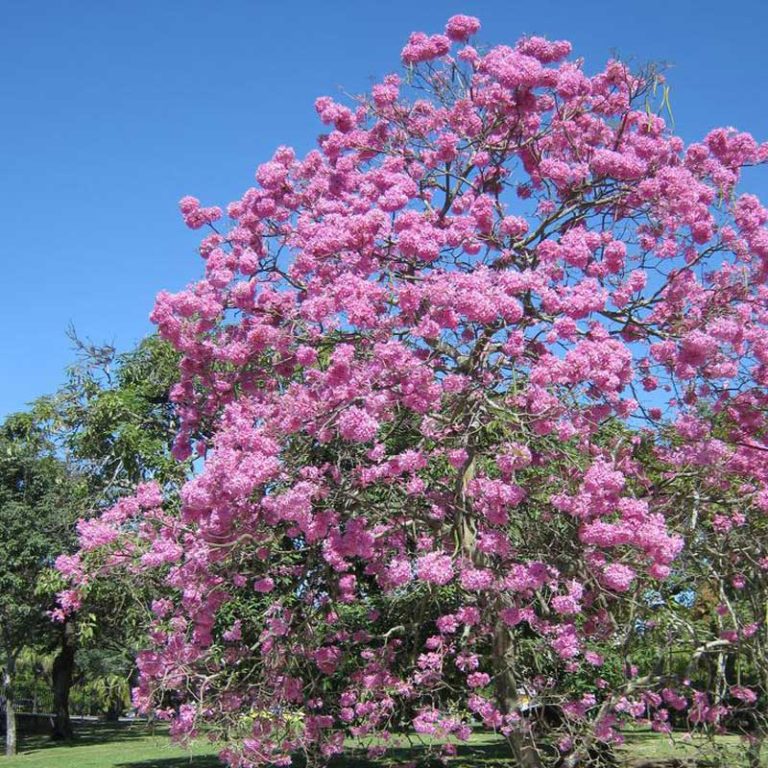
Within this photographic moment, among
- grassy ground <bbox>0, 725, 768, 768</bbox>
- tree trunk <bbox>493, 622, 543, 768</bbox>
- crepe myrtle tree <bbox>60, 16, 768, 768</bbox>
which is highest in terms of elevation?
crepe myrtle tree <bbox>60, 16, 768, 768</bbox>

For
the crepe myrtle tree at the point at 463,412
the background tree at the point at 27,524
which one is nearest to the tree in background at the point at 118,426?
the background tree at the point at 27,524

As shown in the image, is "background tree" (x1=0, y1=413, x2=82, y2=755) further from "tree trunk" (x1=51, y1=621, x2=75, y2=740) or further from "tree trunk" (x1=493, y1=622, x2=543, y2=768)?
"tree trunk" (x1=493, y1=622, x2=543, y2=768)

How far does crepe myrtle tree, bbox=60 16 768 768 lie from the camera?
7.03 meters

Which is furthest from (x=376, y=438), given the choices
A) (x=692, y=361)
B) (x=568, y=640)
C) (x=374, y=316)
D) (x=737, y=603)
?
(x=737, y=603)

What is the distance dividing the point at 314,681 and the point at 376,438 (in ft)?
9.22

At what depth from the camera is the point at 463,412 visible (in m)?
7.49

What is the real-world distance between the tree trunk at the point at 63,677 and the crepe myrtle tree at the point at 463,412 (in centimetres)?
1985

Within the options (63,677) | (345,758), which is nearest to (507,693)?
(345,758)

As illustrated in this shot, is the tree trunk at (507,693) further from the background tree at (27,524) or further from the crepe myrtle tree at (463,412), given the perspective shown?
the background tree at (27,524)

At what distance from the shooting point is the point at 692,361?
7488 mm

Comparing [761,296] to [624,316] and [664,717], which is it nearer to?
[624,316]

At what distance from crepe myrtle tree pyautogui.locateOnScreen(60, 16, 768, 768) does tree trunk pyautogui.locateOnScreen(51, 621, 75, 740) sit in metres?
19.9

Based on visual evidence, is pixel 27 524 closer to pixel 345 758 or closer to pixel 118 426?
pixel 118 426

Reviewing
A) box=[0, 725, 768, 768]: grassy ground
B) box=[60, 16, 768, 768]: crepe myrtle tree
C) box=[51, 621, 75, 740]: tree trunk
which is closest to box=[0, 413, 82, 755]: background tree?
box=[51, 621, 75, 740]: tree trunk
